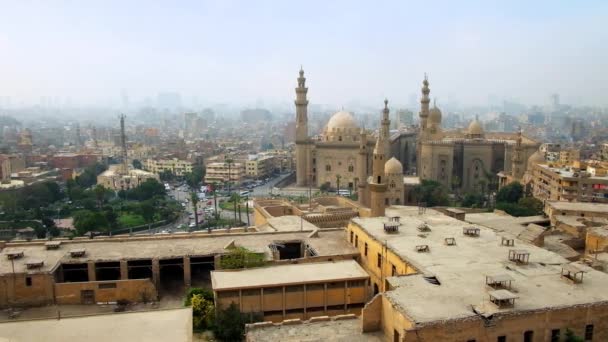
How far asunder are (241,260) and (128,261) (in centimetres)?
663

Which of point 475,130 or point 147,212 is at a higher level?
point 475,130

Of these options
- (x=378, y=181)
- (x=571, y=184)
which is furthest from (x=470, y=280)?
(x=571, y=184)

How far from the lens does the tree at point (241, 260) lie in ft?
88.2

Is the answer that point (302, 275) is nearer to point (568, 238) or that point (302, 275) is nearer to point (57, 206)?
point (568, 238)

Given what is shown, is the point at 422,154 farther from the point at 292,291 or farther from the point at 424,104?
the point at 292,291

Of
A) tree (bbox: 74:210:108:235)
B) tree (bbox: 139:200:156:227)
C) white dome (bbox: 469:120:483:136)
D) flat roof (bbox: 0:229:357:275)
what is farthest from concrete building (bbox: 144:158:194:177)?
flat roof (bbox: 0:229:357:275)

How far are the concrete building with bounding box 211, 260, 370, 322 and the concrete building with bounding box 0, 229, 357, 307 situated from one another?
2680mm

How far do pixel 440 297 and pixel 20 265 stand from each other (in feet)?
69.3

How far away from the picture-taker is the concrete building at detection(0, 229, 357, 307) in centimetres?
2600

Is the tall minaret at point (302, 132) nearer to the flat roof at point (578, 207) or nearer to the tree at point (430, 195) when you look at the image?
the tree at point (430, 195)

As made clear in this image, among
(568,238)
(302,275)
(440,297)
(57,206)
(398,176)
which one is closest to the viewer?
(440,297)

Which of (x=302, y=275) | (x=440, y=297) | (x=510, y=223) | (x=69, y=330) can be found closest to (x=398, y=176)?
(x=510, y=223)

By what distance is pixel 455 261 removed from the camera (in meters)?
23.6

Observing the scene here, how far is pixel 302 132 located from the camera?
3078 inches
